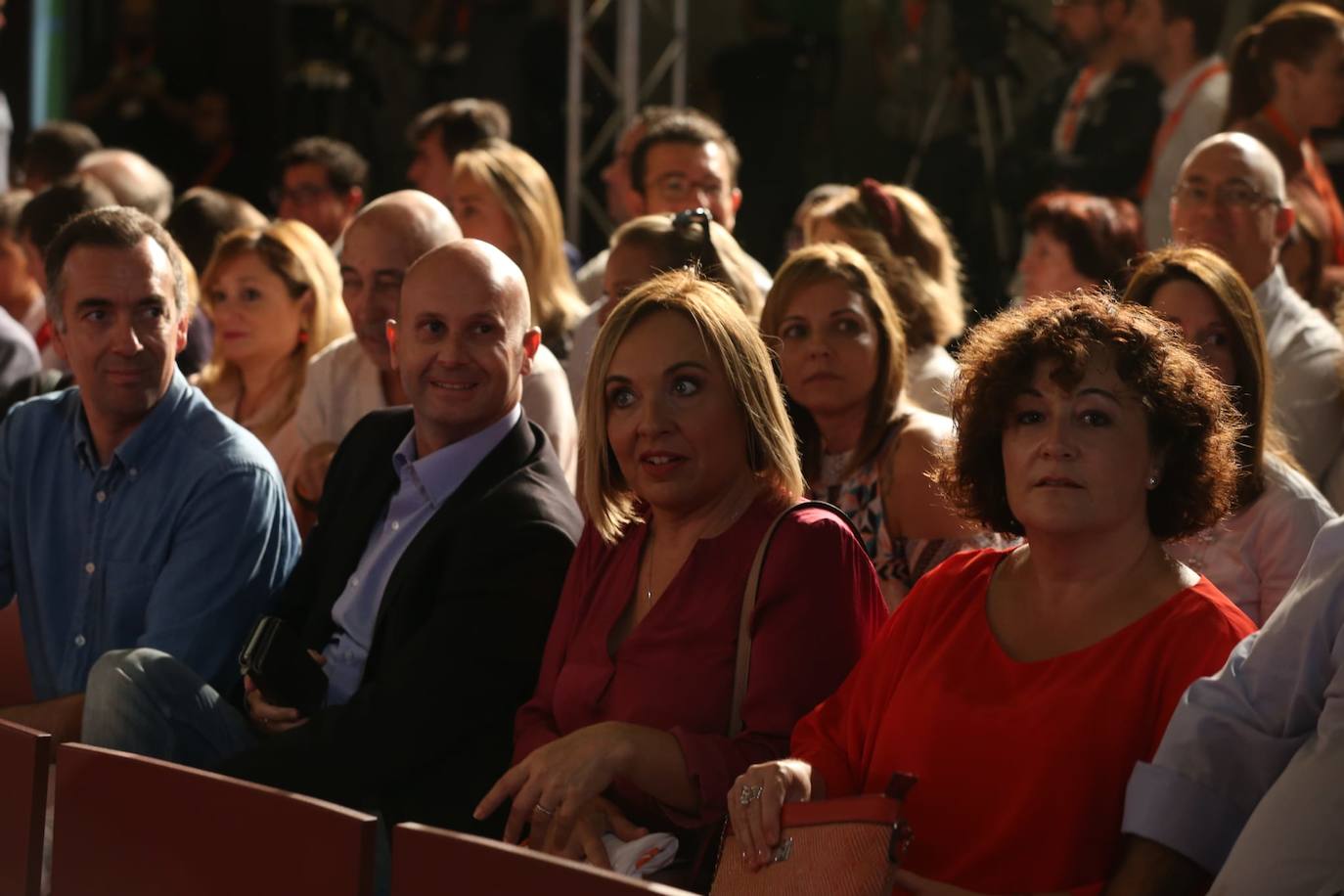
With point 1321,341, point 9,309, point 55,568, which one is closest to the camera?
point 55,568

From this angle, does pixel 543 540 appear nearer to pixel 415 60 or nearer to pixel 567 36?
pixel 567 36

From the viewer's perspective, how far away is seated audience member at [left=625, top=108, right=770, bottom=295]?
5.30 metres

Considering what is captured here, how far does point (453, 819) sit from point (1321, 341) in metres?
2.20

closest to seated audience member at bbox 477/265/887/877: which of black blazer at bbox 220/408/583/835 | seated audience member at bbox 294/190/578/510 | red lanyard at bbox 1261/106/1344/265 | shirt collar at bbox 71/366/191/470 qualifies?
black blazer at bbox 220/408/583/835

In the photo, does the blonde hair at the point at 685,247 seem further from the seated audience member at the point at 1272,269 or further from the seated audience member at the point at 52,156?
the seated audience member at the point at 52,156

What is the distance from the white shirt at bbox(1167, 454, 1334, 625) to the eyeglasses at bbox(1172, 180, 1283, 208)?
45.8 inches

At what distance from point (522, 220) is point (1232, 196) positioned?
6.11 ft

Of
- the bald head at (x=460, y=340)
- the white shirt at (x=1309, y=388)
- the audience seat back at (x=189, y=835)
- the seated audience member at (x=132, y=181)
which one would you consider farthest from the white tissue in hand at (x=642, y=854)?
the seated audience member at (x=132, y=181)

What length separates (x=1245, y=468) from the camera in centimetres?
301

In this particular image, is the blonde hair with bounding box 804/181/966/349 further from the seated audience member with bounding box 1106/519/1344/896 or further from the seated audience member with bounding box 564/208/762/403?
the seated audience member with bounding box 1106/519/1344/896

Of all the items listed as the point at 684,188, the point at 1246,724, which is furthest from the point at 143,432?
the point at 684,188

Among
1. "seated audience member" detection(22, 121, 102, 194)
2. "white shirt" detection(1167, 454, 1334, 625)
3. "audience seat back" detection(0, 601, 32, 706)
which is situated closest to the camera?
"white shirt" detection(1167, 454, 1334, 625)

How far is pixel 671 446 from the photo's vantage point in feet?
8.49

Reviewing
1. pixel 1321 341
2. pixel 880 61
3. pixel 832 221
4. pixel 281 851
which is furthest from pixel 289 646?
pixel 880 61
